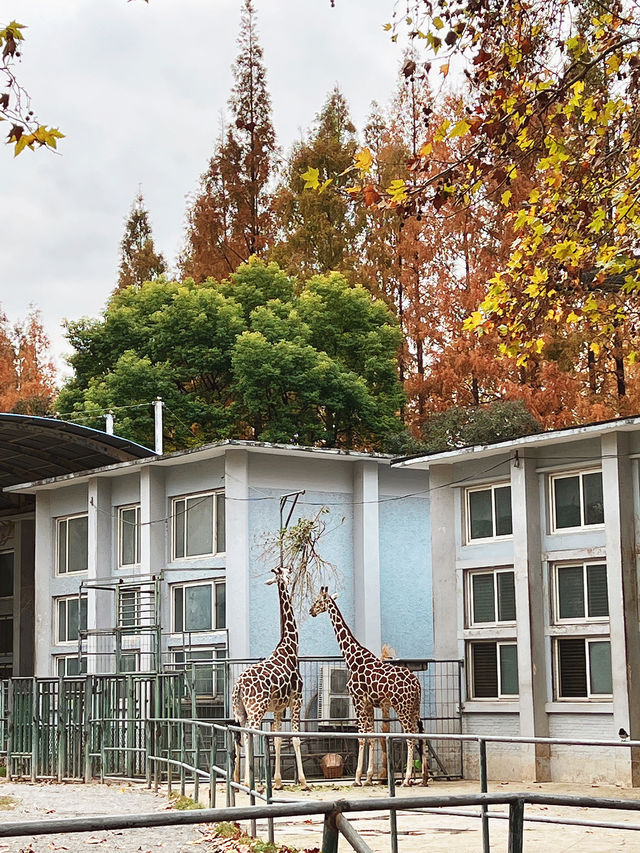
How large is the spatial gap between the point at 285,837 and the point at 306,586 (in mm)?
11284

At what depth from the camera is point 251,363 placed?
36.7 meters

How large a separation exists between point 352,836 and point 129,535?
23257 millimetres

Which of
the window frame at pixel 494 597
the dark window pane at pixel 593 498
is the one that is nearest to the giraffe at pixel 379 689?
the window frame at pixel 494 597

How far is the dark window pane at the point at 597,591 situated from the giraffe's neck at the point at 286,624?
4.53 metres

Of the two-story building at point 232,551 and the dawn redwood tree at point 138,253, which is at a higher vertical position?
the dawn redwood tree at point 138,253

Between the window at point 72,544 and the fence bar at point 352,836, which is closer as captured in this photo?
the fence bar at point 352,836

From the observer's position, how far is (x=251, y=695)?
19938 millimetres

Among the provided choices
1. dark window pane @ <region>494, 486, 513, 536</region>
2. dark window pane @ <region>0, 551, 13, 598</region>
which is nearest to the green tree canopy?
dark window pane @ <region>0, 551, 13, 598</region>

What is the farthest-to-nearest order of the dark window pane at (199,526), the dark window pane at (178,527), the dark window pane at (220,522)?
the dark window pane at (178,527) < the dark window pane at (199,526) < the dark window pane at (220,522)

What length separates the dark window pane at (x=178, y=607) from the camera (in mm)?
25438

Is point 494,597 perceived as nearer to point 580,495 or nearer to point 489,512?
point 489,512

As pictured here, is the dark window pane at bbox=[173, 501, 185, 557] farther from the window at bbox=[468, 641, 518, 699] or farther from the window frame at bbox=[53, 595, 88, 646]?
the window at bbox=[468, 641, 518, 699]

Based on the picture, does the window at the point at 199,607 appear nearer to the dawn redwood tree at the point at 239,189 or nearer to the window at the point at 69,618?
the window at the point at 69,618

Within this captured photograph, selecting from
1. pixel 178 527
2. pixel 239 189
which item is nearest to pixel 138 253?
pixel 239 189
